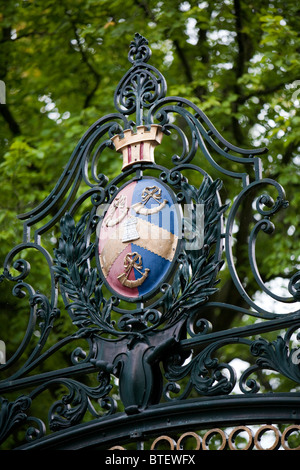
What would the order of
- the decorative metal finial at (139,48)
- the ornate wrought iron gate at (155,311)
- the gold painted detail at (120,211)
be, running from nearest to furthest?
the ornate wrought iron gate at (155,311)
the gold painted detail at (120,211)
the decorative metal finial at (139,48)

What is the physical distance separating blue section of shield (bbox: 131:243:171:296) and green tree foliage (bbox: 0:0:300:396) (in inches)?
142

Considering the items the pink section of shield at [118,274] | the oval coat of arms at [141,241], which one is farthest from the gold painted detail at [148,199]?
the pink section of shield at [118,274]

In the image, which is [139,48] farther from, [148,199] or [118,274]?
[118,274]

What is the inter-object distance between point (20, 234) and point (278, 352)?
16.1ft

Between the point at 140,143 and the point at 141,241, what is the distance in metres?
0.70

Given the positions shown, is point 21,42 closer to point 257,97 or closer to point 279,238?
point 257,97

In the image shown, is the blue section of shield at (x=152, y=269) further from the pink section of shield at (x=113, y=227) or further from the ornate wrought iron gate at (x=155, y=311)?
the pink section of shield at (x=113, y=227)

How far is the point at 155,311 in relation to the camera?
5.08 m

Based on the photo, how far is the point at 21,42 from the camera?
11.0 metres

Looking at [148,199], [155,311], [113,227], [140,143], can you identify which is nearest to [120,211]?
[113,227]

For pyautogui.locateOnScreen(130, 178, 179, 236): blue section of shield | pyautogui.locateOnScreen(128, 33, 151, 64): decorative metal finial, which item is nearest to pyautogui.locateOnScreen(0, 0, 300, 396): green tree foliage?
pyautogui.locateOnScreen(128, 33, 151, 64): decorative metal finial

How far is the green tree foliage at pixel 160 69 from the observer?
9.33 metres

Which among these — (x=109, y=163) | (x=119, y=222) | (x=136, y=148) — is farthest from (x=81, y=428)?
(x=109, y=163)

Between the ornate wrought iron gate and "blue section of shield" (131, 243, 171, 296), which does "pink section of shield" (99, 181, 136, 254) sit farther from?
"blue section of shield" (131, 243, 171, 296)
